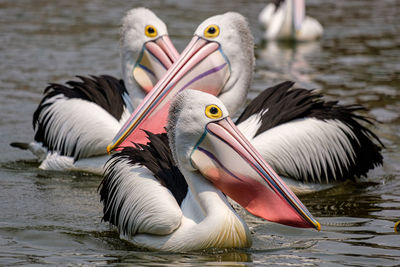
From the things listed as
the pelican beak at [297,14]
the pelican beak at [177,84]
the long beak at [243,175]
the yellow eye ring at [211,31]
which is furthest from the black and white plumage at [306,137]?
the pelican beak at [297,14]

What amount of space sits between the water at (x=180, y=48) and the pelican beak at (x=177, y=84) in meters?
0.62

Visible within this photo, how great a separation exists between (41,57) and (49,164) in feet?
14.9

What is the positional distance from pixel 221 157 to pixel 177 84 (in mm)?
1379

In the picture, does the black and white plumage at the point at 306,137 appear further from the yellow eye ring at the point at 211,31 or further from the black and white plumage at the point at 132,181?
the black and white plumage at the point at 132,181

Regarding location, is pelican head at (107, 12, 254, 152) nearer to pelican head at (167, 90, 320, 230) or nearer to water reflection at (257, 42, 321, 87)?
pelican head at (167, 90, 320, 230)

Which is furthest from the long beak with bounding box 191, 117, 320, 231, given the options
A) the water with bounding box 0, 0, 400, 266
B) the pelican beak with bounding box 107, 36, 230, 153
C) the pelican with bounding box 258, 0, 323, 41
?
the pelican with bounding box 258, 0, 323, 41

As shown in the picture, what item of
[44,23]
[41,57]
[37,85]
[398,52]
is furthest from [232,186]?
[44,23]

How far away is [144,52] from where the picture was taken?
672 cm

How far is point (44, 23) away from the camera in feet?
44.3

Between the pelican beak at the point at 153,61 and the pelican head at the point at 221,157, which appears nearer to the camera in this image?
the pelican head at the point at 221,157

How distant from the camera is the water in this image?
4.59m

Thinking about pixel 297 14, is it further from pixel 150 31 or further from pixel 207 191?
pixel 207 191

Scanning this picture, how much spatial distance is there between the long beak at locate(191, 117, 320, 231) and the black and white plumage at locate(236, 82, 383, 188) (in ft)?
4.39

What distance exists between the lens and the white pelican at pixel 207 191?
437 cm
